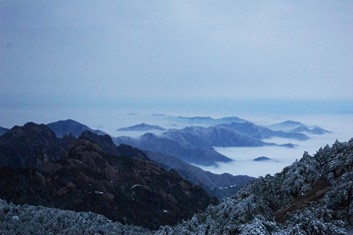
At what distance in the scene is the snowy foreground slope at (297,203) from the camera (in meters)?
64.8

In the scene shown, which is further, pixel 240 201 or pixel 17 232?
pixel 17 232

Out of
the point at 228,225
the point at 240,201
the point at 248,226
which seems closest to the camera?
the point at 248,226

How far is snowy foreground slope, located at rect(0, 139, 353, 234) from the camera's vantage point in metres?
64.8

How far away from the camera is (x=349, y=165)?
8212 cm

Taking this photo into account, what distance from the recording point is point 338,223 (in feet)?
204

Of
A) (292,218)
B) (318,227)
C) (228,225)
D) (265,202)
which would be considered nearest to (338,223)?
(318,227)

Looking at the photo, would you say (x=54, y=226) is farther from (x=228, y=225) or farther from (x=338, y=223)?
(x=338, y=223)

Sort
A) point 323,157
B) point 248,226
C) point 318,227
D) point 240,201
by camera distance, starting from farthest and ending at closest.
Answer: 1. point 323,157
2. point 240,201
3. point 248,226
4. point 318,227

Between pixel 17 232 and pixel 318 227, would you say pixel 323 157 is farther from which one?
pixel 17 232

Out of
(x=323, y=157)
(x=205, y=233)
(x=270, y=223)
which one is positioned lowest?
(x=205, y=233)

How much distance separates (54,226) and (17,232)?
1479cm

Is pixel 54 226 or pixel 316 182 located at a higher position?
pixel 316 182

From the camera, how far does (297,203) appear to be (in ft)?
263

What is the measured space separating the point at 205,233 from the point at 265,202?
15.3m
